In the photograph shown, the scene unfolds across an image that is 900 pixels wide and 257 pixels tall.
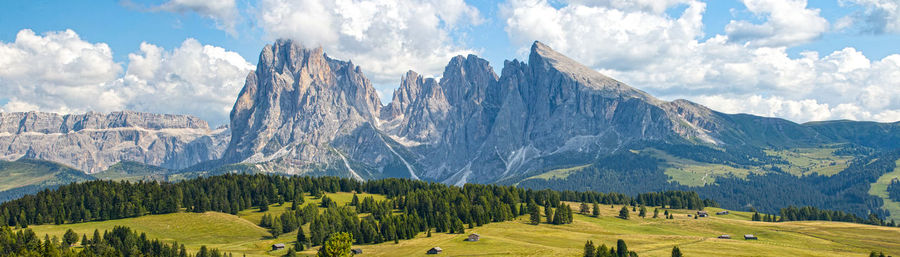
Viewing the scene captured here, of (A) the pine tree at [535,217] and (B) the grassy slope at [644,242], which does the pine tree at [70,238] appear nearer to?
(B) the grassy slope at [644,242]

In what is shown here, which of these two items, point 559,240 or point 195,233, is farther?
point 195,233

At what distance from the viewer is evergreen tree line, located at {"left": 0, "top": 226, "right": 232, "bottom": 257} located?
5316 inches

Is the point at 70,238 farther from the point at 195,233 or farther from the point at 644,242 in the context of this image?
the point at 644,242

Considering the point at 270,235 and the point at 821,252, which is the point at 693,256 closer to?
the point at 821,252

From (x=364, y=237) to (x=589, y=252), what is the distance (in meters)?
73.0

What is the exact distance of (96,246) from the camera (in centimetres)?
15588

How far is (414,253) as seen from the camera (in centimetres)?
15138

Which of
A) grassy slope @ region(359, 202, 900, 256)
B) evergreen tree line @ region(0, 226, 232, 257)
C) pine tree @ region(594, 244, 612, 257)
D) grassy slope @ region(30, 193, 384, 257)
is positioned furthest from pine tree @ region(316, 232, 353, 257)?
grassy slope @ region(30, 193, 384, 257)

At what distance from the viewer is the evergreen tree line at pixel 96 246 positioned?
135 meters

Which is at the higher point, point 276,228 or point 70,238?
point 276,228

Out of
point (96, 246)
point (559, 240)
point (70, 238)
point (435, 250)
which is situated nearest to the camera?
point (435, 250)

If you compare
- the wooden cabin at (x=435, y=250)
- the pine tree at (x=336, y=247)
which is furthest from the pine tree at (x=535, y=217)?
the pine tree at (x=336, y=247)

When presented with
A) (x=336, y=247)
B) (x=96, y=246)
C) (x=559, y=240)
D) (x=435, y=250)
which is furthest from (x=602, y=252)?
(x=96, y=246)

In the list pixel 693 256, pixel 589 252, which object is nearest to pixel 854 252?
pixel 693 256
